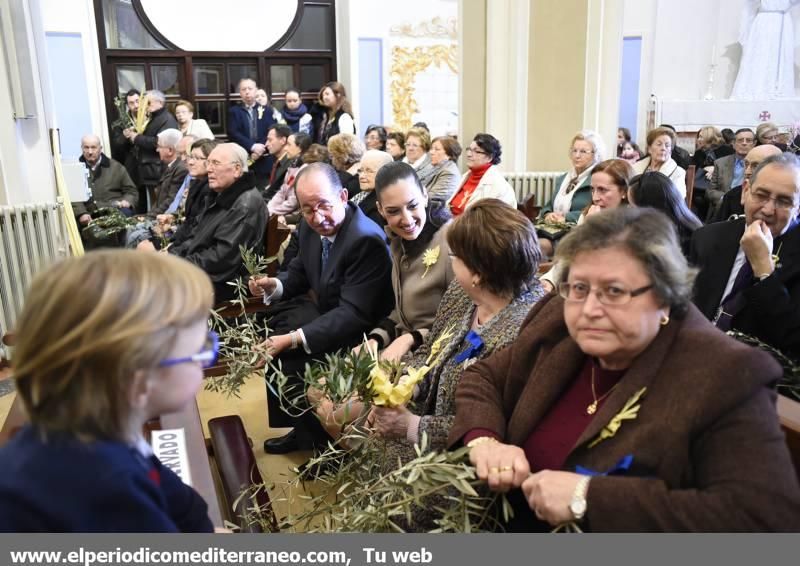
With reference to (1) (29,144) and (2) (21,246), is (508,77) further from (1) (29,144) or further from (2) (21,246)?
(2) (21,246)

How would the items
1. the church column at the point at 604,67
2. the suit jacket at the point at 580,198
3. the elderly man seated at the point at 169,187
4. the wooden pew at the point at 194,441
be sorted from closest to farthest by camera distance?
the wooden pew at the point at 194,441
the suit jacket at the point at 580,198
the elderly man seated at the point at 169,187
the church column at the point at 604,67

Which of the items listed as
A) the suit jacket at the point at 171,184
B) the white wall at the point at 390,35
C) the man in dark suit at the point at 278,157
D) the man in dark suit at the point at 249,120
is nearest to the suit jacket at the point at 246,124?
the man in dark suit at the point at 249,120

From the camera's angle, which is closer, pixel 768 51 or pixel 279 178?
pixel 279 178

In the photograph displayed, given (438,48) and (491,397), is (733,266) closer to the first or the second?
(491,397)

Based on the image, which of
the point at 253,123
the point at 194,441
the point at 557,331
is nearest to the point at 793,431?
the point at 557,331

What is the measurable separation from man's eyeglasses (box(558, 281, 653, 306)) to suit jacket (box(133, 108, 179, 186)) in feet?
22.8

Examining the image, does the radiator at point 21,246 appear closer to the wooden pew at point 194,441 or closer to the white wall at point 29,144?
the white wall at point 29,144

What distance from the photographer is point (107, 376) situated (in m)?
0.94

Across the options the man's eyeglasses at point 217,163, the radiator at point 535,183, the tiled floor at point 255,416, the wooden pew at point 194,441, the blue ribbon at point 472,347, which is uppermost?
the man's eyeglasses at point 217,163

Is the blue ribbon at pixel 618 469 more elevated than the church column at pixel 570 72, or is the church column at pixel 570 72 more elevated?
the church column at pixel 570 72

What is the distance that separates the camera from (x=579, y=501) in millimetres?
1301

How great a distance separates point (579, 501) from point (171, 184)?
5431 millimetres

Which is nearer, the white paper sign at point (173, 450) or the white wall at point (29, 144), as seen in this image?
the white paper sign at point (173, 450)

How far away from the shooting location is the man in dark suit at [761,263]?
7.17 feet
